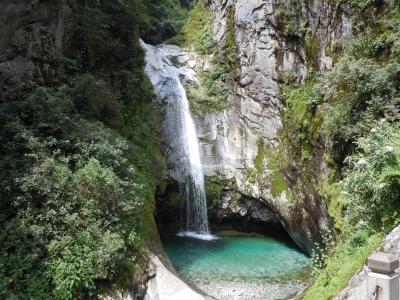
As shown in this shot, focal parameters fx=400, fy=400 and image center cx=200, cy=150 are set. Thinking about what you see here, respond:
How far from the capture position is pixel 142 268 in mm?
8461

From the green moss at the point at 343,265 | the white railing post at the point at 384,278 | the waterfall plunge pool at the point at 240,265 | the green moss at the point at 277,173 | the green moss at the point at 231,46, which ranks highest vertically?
the green moss at the point at 231,46

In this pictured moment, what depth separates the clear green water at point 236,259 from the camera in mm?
11203

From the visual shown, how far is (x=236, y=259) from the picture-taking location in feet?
40.9

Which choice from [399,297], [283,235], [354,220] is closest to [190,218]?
[283,235]

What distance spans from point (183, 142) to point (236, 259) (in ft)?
17.4

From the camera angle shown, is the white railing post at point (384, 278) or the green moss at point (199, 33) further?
the green moss at point (199, 33)

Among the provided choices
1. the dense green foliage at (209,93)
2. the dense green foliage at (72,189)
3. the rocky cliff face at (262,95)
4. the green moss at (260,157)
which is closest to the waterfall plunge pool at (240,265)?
the rocky cliff face at (262,95)

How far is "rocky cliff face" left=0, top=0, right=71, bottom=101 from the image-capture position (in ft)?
29.5

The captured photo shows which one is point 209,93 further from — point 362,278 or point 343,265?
point 362,278

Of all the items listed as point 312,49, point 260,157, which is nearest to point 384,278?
point 312,49

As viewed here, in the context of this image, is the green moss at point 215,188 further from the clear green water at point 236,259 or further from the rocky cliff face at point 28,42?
the rocky cliff face at point 28,42

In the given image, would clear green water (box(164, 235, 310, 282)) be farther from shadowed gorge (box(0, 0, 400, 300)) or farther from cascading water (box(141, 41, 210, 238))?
cascading water (box(141, 41, 210, 238))

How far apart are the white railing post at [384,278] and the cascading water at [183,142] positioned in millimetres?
10978

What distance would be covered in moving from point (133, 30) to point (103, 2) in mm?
1222
